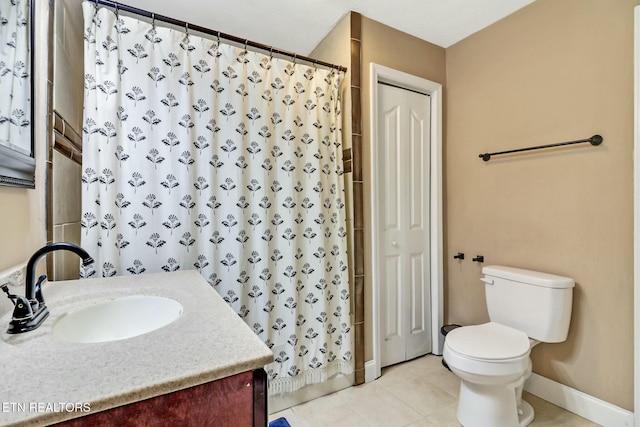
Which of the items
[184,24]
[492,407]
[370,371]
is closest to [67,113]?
[184,24]

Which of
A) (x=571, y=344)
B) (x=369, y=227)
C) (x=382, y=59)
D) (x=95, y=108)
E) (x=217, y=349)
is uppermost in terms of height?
(x=382, y=59)

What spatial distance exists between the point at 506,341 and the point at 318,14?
7.37ft

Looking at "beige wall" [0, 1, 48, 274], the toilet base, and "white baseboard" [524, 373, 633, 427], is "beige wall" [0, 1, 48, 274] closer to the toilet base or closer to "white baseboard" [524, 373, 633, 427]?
the toilet base

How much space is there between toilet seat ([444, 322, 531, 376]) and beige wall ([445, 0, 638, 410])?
430 millimetres

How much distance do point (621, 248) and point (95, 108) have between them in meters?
2.65

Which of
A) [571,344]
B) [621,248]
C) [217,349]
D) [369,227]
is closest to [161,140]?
[217,349]

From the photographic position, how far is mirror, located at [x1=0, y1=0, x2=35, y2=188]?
0.78m

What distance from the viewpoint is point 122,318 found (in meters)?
1.00

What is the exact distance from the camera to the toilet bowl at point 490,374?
142cm

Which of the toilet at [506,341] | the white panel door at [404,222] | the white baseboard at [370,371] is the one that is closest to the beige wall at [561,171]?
the toilet at [506,341]

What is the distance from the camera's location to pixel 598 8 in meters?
1.59

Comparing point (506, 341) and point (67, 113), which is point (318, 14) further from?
point (506, 341)

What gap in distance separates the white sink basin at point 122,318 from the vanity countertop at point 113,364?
9cm

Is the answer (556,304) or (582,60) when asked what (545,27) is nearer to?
(582,60)
